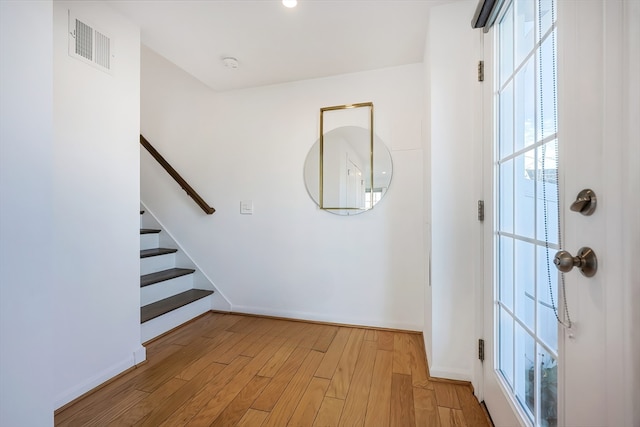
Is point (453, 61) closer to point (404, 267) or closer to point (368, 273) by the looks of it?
point (404, 267)

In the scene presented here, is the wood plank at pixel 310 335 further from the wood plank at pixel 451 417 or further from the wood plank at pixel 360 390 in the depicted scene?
the wood plank at pixel 451 417

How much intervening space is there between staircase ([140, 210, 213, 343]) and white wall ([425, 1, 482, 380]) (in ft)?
6.49

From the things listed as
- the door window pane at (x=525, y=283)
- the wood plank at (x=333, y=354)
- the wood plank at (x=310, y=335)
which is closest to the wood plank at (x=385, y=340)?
the wood plank at (x=333, y=354)

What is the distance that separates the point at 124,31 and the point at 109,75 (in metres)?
0.33

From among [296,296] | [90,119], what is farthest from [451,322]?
[90,119]

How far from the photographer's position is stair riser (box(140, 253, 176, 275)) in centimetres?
231

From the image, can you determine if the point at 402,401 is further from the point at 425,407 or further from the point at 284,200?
the point at 284,200

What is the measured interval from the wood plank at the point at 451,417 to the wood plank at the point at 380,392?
0.24m

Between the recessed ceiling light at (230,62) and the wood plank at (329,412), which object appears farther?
the recessed ceiling light at (230,62)

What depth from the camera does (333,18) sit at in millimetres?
1608

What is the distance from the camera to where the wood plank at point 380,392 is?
1.24 metres

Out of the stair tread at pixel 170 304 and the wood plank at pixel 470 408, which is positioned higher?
the stair tread at pixel 170 304

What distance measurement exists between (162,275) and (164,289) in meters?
0.13

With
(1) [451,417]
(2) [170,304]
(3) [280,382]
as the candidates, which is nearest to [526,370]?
(1) [451,417]
